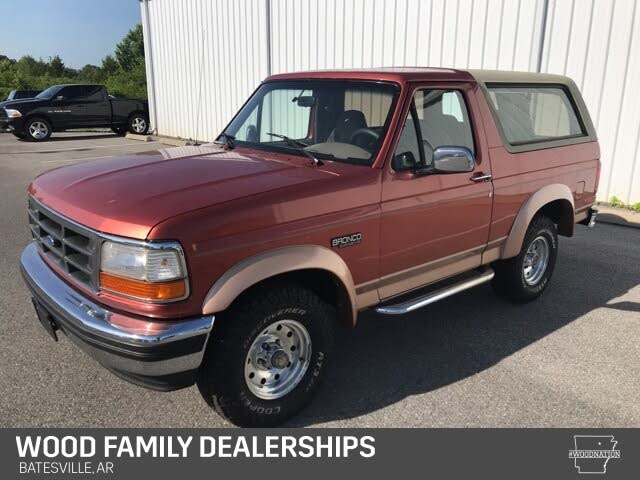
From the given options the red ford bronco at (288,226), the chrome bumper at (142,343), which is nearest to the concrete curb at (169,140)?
the red ford bronco at (288,226)

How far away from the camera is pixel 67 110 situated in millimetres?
18344

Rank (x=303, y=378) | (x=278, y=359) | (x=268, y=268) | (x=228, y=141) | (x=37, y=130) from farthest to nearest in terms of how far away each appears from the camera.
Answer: (x=37, y=130) < (x=228, y=141) < (x=303, y=378) < (x=278, y=359) < (x=268, y=268)

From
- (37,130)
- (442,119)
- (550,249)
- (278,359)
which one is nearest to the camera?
(278,359)

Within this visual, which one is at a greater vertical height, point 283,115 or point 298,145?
point 283,115

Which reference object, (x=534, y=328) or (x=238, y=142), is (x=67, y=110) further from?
(x=534, y=328)

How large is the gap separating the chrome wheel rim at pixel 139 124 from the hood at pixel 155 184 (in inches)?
679

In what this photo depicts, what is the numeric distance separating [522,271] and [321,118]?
2232 mm

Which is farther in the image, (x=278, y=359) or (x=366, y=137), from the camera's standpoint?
(x=366, y=137)

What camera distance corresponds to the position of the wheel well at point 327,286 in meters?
3.13

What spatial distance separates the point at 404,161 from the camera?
11.6 ft

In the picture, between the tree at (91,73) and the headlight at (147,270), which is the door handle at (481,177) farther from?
the tree at (91,73)

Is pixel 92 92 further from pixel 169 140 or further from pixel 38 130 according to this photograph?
pixel 169 140

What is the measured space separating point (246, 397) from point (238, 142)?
2.03 metres

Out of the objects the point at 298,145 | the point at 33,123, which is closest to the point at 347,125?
the point at 298,145
